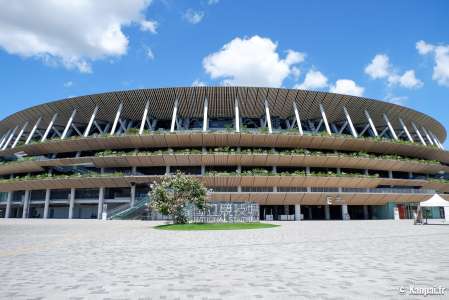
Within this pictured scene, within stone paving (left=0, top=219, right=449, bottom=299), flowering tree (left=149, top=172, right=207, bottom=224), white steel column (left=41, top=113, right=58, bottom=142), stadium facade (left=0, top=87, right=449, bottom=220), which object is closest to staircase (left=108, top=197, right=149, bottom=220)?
stadium facade (left=0, top=87, right=449, bottom=220)

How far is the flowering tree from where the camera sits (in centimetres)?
2678

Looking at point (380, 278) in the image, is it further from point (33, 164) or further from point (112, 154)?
point (33, 164)

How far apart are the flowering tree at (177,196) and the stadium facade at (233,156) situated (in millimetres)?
13534

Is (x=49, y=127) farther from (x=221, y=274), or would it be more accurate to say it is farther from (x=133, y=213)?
(x=221, y=274)

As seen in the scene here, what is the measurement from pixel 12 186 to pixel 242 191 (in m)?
35.3

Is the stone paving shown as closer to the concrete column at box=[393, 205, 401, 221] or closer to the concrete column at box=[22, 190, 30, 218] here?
the concrete column at box=[393, 205, 401, 221]

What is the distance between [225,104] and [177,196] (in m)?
24.5

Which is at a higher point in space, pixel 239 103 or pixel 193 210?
pixel 239 103

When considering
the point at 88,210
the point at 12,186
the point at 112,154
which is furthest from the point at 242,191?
the point at 12,186

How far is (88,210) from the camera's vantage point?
5175 centimetres

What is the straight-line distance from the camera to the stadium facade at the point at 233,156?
140ft

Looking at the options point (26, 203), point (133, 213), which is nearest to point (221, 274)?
point (133, 213)

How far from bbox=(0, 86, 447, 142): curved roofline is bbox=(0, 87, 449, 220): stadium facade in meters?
0.17

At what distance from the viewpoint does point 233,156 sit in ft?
137
